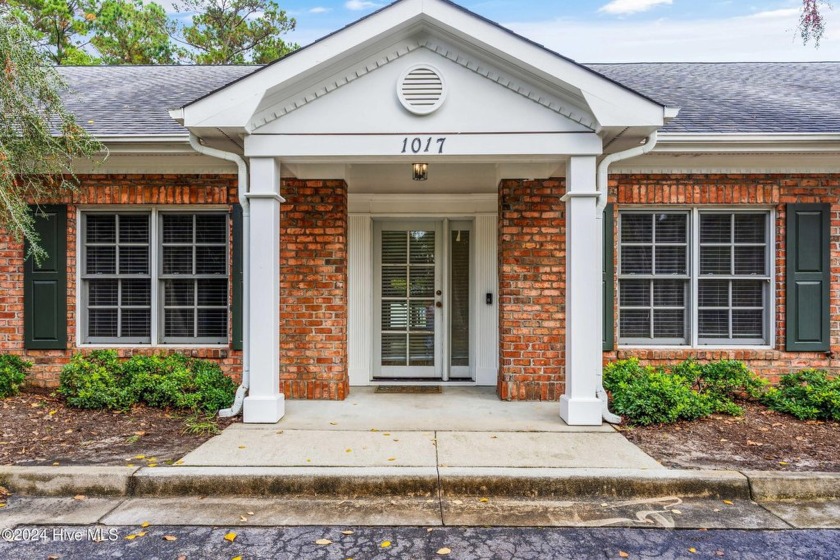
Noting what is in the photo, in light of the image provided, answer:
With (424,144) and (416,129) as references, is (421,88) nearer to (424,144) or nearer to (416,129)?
(416,129)

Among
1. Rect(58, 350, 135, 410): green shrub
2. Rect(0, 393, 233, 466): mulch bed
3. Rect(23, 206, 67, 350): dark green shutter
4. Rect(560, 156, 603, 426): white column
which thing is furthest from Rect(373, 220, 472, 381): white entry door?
Rect(23, 206, 67, 350): dark green shutter

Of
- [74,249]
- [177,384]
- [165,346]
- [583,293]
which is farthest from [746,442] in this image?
[74,249]

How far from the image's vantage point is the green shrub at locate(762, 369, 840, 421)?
5.04 m

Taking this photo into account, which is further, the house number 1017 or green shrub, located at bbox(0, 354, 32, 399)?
green shrub, located at bbox(0, 354, 32, 399)

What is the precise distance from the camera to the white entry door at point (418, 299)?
680cm

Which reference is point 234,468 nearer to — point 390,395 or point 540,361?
point 390,395

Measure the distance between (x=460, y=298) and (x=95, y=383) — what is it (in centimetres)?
428

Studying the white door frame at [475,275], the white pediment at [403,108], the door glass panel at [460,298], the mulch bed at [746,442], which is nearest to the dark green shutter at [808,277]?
the mulch bed at [746,442]

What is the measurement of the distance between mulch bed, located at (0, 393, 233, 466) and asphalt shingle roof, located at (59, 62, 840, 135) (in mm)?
2980

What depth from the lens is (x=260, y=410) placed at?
15.6 feet

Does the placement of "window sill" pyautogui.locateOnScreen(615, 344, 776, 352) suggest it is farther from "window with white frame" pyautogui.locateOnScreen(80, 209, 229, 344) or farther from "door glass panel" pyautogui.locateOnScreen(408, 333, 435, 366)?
"window with white frame" pyautogui.locateOnScreen(80, 209, 229, 344)

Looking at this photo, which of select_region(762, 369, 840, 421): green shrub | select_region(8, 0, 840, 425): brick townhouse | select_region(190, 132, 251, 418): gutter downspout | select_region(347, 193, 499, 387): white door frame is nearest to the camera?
select_region(190, 132, 251, 418): gutter downspout

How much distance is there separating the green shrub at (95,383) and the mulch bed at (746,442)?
499 centimetres

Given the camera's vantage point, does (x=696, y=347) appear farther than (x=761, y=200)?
Yes
